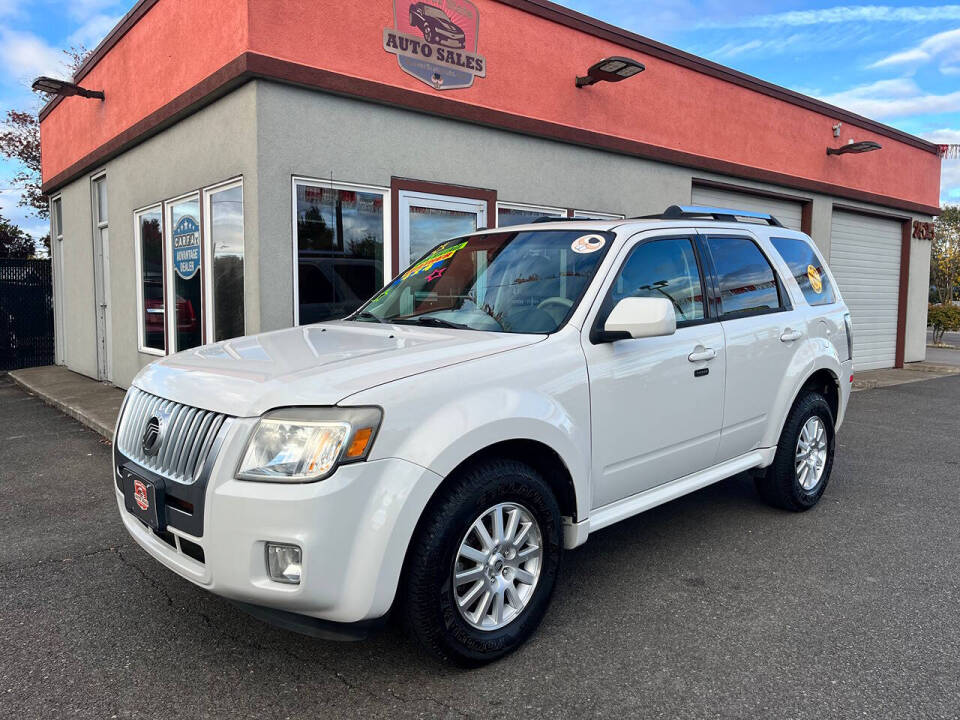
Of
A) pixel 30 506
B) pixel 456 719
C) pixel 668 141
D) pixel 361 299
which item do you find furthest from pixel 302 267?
pixel 668 141

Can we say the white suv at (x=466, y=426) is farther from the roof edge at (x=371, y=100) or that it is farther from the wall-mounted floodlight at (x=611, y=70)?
the wall-mounted floodlight at (x=611, y=70)

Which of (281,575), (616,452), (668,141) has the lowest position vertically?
(281,575)

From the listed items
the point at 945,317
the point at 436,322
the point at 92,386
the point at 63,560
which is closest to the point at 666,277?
the point at 436,322

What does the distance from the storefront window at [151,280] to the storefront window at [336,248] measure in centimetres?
274

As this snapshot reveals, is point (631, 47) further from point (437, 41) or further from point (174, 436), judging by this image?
point (174, 436)

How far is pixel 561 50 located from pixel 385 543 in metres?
8.06

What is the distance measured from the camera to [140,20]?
8766 mm

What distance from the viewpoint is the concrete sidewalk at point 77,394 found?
7.85 metres

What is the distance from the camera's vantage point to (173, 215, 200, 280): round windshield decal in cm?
798

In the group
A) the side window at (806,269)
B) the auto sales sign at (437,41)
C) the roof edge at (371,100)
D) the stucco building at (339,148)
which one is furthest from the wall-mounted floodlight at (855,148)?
the side window at (806,269)

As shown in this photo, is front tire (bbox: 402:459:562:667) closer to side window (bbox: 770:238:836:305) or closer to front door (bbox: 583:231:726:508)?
front door (bbox: 583:231:726:508)

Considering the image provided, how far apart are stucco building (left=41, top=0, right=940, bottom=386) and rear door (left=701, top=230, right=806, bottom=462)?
4.03 m

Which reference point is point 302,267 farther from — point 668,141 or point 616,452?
point 668,141

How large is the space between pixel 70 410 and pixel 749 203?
10801mm
